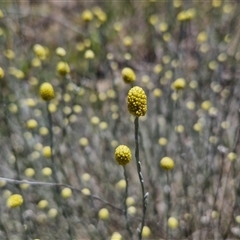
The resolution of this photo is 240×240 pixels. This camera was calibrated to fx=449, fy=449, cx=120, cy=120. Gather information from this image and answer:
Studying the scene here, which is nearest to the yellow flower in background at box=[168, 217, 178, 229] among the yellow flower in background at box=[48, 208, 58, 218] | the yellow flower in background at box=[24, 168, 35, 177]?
the yellow flower in background at box=[48, 208, 58, 218]

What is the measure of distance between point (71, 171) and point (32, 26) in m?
1.26

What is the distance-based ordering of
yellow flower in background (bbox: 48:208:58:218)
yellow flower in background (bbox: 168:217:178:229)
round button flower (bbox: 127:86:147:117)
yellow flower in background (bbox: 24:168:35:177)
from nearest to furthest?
round button flower (bbox: 127:86:147:117)
yellow flower in background (bbox: 168:217:178:229)
yellow flower in background (bbox: 48:208:58:218)
yellow flower in background (bbox: 24:168:35:177)

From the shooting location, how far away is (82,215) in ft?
5.58

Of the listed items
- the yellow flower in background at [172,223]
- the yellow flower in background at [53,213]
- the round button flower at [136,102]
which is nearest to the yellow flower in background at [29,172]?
the yellow flower in background at [53,213]

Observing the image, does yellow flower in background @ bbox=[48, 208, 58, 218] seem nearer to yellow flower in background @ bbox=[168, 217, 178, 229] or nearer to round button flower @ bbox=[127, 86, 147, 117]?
yellow flower in background @ bbox=[168, 217, 178, 229]

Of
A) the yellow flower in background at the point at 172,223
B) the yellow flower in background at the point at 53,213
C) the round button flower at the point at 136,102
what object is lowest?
the yellow flower in background at the point at 172,223

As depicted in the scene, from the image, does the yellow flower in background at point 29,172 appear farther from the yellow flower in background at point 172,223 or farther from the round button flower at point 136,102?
the round button flower at point 136,102

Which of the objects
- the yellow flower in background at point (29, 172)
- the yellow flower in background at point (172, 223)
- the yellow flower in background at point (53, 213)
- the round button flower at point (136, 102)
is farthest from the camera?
the yellow flower in background at point (29, 172)

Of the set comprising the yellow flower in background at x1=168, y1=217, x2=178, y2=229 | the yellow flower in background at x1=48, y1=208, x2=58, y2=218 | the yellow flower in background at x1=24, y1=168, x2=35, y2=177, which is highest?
the yellow flower in background at x1=24, y1=168, x2=35, y2=177

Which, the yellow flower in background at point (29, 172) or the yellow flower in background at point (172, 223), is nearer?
the yellow flower in background at point (172, 223)

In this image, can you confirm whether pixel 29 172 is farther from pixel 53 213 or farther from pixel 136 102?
pixel 136 102

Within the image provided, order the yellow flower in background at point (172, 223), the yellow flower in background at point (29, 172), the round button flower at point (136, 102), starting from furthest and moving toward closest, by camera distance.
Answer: the yellow flower in background at point (29, 172) → the yellow flower in background at point (172, 223) → the round button flower at point (136, 102)

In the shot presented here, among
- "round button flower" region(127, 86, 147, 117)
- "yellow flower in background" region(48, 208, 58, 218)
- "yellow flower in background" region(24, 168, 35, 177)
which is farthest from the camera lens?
"yellow flower in background" region(24, 168, 35, 177)

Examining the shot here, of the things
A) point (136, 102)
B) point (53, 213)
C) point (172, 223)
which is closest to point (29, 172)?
point (53, 213)
